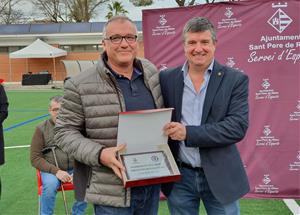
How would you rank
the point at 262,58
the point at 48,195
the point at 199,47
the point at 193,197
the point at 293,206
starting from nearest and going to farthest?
1. the point at 199,47
2. the point at 193,197
3. the point at 48,195
4. the point at 262,58
5. the point at 293,206

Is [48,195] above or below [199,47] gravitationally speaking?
below

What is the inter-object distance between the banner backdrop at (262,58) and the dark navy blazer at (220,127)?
231 centimetres

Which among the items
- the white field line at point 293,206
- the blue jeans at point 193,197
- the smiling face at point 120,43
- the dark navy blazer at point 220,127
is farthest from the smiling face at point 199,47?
the white field line at point 293,206

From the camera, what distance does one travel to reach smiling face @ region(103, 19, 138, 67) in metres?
2.36

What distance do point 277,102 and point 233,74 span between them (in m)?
2.54

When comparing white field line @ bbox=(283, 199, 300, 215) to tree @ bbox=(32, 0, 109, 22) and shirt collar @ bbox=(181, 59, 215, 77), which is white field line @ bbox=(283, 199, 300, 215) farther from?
tree @ bbox=(32, 0, 109, 22)

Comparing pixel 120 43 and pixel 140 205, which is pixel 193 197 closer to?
pixel 140 205

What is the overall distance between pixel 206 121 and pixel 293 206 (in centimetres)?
314

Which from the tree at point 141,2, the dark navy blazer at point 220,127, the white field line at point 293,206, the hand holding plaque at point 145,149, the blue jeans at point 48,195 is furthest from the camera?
the tree at point 141,2

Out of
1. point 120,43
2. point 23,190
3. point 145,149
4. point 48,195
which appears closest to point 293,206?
point 48,195

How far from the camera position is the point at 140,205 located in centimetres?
257

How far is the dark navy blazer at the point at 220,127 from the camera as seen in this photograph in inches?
96.6

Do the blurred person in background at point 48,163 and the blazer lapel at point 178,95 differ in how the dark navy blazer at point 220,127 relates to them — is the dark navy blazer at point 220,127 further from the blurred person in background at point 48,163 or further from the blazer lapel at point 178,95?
the blurred person in background at point 48,163

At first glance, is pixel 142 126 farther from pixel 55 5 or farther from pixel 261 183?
pixel 55 5
